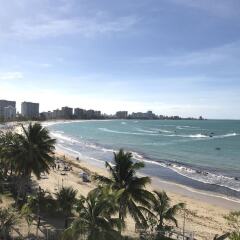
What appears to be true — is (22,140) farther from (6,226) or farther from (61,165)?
(61,165)

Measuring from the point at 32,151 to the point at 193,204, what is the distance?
23252 mm

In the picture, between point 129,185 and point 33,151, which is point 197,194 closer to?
point 33,151

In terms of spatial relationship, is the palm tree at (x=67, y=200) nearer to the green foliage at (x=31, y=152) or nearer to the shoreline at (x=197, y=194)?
the green foliage at (x=31, y=152)

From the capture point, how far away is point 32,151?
36844mm

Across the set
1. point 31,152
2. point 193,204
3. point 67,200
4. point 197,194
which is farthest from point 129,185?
point 197,194

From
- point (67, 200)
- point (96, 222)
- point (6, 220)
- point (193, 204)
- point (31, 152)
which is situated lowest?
point (193, 204)

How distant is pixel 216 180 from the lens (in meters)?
68.2

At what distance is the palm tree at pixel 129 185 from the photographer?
2928 cm

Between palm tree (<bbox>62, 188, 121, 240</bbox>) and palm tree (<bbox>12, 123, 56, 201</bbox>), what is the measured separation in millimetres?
14664

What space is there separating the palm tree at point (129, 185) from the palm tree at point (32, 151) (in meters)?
8.89

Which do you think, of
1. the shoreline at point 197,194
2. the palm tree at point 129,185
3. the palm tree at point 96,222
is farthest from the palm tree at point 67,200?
the shoreline at point 197,194

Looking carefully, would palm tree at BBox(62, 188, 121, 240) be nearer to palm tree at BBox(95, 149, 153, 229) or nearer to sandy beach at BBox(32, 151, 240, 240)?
palm tree at BBox(95, 149, 153, 229)

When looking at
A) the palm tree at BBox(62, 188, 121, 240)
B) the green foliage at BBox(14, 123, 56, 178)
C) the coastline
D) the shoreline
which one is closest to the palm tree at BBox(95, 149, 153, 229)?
the coastline

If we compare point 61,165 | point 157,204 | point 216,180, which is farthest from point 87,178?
point 157,204
